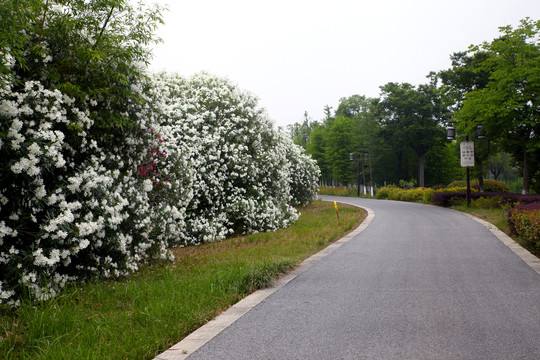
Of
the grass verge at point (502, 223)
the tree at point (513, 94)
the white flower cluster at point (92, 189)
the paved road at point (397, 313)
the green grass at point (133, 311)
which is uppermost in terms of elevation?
the tree at point (513, 94)

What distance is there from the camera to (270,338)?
13.2 ft

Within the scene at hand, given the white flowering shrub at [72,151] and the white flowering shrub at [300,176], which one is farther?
the white flowering shrub at [300,176]

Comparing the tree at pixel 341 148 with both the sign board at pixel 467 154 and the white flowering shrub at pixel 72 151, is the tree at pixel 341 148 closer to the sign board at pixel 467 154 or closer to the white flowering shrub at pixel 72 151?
the sign board at pixel 467 154

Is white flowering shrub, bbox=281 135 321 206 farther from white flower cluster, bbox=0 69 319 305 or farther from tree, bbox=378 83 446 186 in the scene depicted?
tree, bbox=378 83 446 186

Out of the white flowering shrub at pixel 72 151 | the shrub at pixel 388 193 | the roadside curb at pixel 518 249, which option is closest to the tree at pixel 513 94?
the roadside curb at pixel 518 249

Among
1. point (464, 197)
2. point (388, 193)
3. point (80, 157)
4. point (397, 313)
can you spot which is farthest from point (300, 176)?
point (397, 313)

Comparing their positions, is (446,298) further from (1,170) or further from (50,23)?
(50,23)

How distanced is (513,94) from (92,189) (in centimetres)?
1911

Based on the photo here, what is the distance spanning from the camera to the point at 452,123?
26.3m

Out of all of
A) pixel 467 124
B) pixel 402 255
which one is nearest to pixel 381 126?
pixel 467 124

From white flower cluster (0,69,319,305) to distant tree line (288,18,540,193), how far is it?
14.0 metres

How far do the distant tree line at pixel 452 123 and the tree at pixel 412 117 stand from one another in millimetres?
109

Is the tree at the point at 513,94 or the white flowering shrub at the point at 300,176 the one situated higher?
the tree at the point at 513,94

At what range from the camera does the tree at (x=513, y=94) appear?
1858 centimetres
